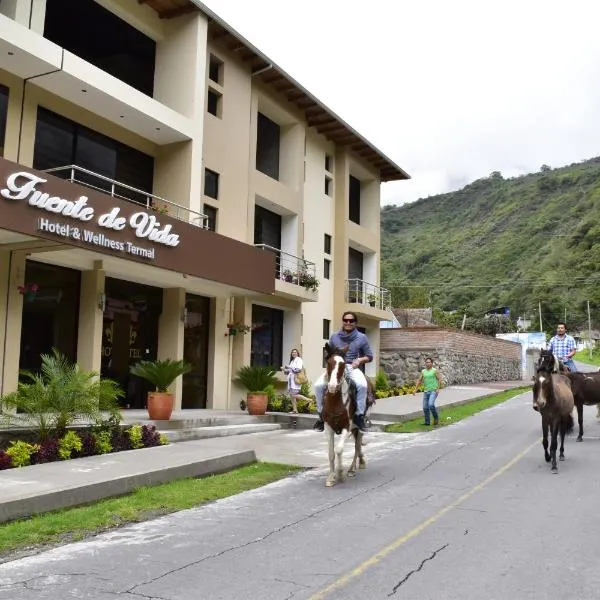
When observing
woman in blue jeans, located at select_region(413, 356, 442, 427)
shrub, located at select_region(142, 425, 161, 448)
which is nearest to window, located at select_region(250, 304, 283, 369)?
woman in blue jeans, located at select_region(413, 356, 442, 427)

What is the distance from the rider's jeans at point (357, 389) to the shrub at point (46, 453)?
436 centimetres

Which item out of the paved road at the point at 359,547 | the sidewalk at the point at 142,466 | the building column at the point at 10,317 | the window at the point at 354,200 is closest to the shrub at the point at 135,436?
the sidewalk at the point at 142,466

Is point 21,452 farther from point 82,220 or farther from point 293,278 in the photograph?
point 293,278

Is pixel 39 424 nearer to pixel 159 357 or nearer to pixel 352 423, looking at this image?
pixel 352 423

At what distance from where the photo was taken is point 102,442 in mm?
11836

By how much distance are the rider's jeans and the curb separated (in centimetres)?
206

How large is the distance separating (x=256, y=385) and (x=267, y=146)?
10.2m

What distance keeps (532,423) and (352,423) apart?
9.49 metres

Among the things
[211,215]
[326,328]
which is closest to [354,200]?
[326,328]

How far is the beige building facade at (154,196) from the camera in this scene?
14.8m

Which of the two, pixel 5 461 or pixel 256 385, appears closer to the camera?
pixel 5 461

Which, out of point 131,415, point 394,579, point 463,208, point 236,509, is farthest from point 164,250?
point 463,208

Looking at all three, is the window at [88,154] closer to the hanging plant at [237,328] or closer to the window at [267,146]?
the hanging plant at [237,328]

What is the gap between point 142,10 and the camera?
19.3 meters
